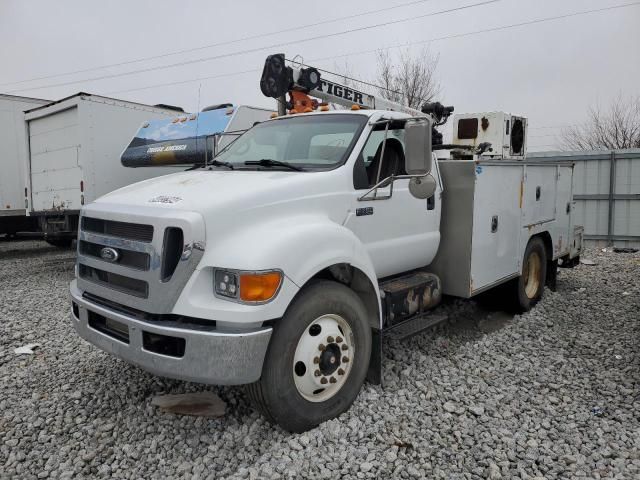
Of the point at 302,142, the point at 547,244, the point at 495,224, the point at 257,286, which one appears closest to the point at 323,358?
the point at 257,286

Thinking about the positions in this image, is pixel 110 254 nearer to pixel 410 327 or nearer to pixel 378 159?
pixel 378 159

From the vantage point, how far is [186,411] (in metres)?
3.51

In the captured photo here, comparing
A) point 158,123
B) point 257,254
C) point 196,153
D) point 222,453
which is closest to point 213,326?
point 257,254

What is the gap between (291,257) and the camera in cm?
296

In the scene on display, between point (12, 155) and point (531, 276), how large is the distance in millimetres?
10756

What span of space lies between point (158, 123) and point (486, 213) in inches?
235

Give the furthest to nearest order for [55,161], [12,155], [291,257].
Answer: [12,155] < [55,161] < [291,257]

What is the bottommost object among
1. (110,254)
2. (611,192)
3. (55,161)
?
(110,254)

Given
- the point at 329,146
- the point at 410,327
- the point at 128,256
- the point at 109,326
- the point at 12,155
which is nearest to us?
the point at 128,256

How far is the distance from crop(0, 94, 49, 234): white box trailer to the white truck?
882 cm

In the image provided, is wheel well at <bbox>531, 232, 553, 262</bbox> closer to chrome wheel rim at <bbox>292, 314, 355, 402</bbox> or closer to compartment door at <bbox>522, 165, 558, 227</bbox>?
compartment door at <bbox>522, 165, 558, 227</bbox>

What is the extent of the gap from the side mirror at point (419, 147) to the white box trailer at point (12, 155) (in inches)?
400

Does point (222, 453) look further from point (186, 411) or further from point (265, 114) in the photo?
point (265, 114)

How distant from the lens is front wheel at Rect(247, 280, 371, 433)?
298 cm
